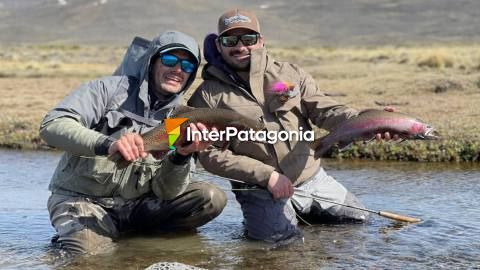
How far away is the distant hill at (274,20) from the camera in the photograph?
136000mm

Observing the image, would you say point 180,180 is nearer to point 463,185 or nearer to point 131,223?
point 131,223

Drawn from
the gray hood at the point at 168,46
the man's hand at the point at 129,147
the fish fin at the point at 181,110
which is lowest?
the man's hand at the point at 129,147

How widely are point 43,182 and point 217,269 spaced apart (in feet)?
14.4

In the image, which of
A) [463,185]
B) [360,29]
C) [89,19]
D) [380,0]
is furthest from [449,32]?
[463,185]

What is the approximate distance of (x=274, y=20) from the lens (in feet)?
527

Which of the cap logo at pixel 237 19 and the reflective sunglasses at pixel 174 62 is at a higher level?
the cap logo at pixel 237 19

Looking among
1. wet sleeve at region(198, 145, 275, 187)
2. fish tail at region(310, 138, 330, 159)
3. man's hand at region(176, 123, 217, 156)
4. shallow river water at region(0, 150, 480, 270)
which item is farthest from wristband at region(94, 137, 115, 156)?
fish tail at region(310, 138, 330, 159)

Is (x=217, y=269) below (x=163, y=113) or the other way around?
below

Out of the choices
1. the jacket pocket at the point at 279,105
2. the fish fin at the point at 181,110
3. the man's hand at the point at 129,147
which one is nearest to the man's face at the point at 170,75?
the fish fin at the point at 181,110

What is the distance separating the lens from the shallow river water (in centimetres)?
593

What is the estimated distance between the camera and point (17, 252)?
6.37 meters

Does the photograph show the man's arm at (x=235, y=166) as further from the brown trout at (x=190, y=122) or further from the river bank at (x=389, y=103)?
the river bank at (x=389, y=103)

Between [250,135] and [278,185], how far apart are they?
0.48 m

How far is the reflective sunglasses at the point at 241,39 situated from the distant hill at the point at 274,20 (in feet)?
366
